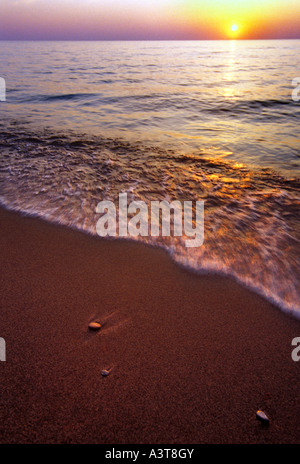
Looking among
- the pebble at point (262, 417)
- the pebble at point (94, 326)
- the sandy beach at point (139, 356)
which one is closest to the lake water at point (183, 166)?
the sandy beach at point (139, 356)

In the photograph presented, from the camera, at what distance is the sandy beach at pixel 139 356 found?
1.34 meters

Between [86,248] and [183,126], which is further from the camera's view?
[183,126]

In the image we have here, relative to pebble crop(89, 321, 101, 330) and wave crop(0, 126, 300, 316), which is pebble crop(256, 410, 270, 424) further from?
pebble crop(89, 321, 101, 330)

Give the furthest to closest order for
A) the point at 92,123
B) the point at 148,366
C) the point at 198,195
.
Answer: the point at 92,123 < the point at 198,195 < the point at 148,366

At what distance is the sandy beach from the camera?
4.41ft

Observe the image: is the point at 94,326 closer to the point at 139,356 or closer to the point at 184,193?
the point at 139,356

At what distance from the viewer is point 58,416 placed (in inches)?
53.9

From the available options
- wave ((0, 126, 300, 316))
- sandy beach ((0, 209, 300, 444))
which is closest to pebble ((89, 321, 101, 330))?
sandy beach ((0, 209, 300, 444))

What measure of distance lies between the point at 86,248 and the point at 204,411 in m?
1.75

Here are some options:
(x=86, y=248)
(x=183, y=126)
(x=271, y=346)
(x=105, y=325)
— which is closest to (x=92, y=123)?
(x=183, y=126)

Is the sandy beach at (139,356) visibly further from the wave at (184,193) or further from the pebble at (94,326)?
the wave at (184,193)

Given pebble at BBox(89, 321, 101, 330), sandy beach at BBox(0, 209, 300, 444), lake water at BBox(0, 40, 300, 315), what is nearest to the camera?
sandy beach at BBox(0, 209, 300, 444)

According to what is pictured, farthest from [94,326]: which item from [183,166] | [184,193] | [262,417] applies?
[183,166]

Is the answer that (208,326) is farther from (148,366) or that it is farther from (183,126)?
(183,126)
